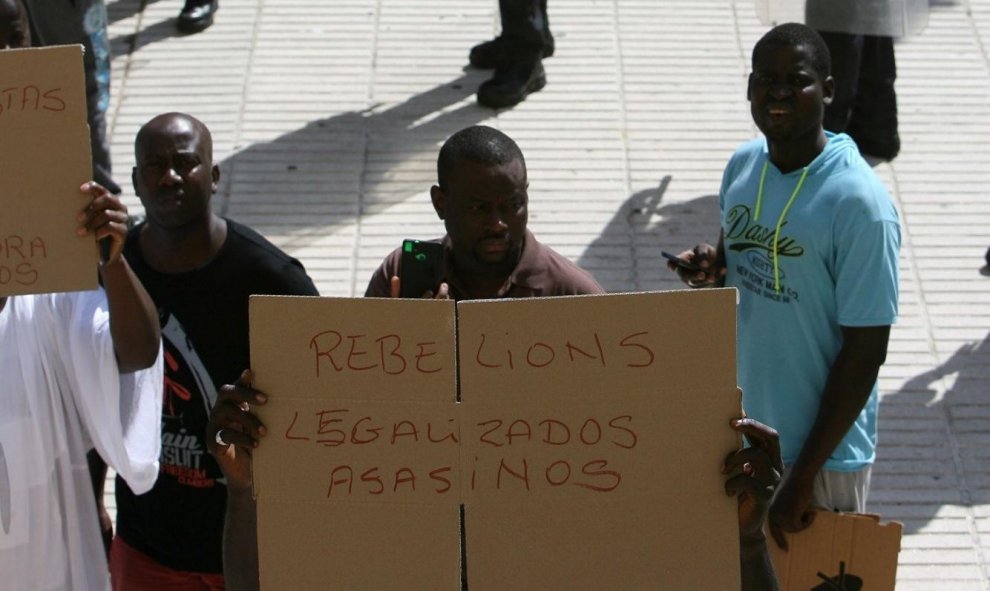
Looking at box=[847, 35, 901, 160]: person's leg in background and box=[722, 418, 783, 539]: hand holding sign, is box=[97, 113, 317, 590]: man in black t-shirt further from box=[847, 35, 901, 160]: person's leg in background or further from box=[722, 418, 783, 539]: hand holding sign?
box=[847, 35, 901, 160]: person's leg in background

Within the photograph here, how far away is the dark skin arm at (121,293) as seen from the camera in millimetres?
3422

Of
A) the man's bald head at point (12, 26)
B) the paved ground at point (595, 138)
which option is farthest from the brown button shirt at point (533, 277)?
the paved ground at point (595, 138)

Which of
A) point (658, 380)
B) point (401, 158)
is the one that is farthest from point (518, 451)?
point (401, 158)

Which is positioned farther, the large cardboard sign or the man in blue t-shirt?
the man in blue t-shirt

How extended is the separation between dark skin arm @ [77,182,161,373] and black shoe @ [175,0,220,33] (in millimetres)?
4507

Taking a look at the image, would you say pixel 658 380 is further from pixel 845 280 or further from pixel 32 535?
pixel 32 535

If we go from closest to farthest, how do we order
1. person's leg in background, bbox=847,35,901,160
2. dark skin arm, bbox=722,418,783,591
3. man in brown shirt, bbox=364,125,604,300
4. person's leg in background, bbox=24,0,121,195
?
dark skin arm, bbox=722,418,783,591, man in brown shirt, bbox=364,125,604,300, person's leg in background, bbox=24,0,121,195, person's leg in background, bbox=847,35,901,160

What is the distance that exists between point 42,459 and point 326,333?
127 centimetres

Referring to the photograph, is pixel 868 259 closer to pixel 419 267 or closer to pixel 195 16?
pixel 419 267

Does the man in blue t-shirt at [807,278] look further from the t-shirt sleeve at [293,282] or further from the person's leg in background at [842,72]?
the person's leg in background at [842,72]

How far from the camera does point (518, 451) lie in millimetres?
2824

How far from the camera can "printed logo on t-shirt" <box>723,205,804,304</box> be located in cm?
397

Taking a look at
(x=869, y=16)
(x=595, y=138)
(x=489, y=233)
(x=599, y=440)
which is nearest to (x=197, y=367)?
(x=489, y=233)

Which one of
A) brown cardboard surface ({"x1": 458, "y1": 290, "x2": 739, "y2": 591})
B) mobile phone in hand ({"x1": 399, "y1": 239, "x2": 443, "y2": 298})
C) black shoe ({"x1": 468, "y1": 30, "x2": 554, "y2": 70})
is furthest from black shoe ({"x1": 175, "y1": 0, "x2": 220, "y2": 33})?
brown cardboard surface ({"x1": 458, "y1": 290, "x2": 739, "y2": 591})
